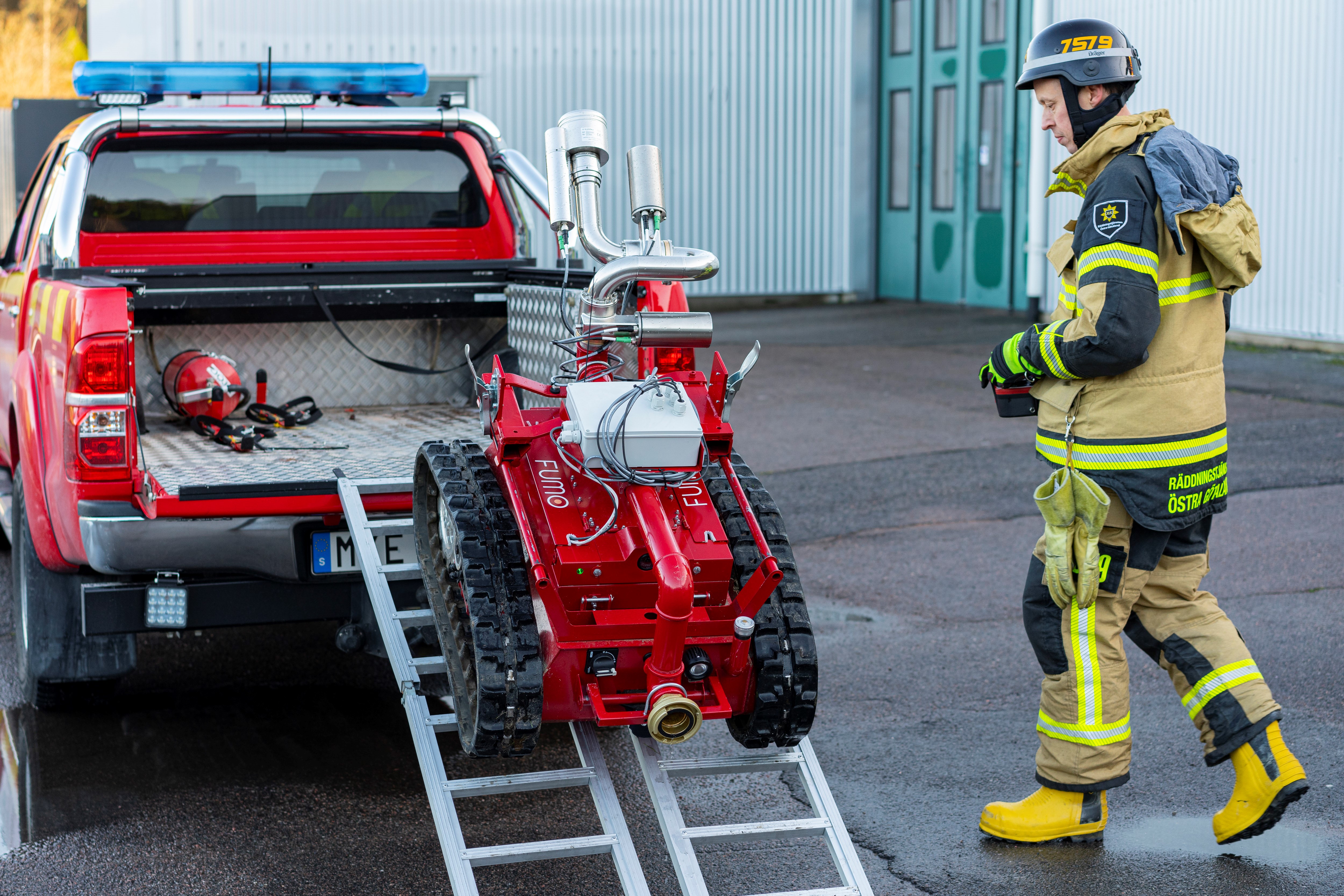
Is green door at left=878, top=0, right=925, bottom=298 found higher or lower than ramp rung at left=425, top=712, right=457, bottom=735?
higher

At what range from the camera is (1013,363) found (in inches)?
155

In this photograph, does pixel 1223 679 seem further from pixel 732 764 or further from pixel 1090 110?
pixel 1090 110

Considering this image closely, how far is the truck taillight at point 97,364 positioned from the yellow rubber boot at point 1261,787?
323 centimetres

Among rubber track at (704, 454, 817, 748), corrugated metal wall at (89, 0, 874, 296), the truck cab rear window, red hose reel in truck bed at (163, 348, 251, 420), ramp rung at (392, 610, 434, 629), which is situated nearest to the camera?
rubber track at (704, 454, 817, 748)

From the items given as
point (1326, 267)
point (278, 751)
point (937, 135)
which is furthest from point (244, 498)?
point (937, 135)

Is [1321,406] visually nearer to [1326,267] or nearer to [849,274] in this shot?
[1326,267]

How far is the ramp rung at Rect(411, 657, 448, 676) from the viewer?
3863 millimetres

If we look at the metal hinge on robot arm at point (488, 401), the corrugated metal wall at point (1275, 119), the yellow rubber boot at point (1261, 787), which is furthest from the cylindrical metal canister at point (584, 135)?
the corrugated metal wall at point (1275, 119)

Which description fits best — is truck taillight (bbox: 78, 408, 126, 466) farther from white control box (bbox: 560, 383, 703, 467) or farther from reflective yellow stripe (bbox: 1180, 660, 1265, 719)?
reflective yellow stripe (bbox: 1180, 660, 1265, 719)

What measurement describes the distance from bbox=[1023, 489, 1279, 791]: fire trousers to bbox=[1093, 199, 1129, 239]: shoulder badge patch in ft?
2.18

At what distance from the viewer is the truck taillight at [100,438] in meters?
4.23

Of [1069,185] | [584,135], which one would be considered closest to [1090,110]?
[1069,185]

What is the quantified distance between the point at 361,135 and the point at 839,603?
2.79 m

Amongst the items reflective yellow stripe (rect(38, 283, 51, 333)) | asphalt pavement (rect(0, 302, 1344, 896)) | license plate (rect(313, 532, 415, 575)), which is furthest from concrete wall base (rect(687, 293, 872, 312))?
license plate (rect(313, 532, 415, 575))
